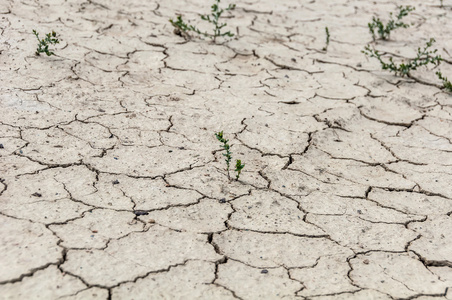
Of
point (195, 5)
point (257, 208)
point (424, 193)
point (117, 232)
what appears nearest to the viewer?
point (117, 232)

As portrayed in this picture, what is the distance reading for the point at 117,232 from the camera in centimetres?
288

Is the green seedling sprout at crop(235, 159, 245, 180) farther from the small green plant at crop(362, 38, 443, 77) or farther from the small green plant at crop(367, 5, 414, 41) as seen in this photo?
the small green plant at crop(367, 5, 414, 41)

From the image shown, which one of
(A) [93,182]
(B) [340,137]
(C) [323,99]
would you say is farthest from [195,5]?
(A) [93,182]

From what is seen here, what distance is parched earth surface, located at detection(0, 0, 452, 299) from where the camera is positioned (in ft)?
8.87

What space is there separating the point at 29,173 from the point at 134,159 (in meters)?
0.56

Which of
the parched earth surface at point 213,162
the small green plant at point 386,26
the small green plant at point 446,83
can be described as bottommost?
the parched earth surface at point 213,162

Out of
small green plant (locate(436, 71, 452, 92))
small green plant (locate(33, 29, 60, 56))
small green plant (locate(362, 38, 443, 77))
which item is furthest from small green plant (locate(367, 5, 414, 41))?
small green plant (locate(33, 29, 60, 56))

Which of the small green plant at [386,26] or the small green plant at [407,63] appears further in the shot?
the small green plant at [386,26]

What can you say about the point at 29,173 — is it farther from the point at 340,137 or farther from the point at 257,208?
the point at 340,137

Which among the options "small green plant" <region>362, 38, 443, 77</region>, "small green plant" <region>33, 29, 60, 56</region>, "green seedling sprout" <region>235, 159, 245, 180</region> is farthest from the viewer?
"small green plant" <region>362, 38, 443, 77</region>

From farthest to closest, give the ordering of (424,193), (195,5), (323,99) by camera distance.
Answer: (195,5) → (323,99) → (424,193)

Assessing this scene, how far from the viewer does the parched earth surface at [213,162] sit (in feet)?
8.87

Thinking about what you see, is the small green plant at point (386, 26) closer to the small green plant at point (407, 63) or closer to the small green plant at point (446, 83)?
the small green plant at point (407, 63)

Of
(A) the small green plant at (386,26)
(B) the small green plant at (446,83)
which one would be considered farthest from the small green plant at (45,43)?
(B) the small green plant at (446,83)
